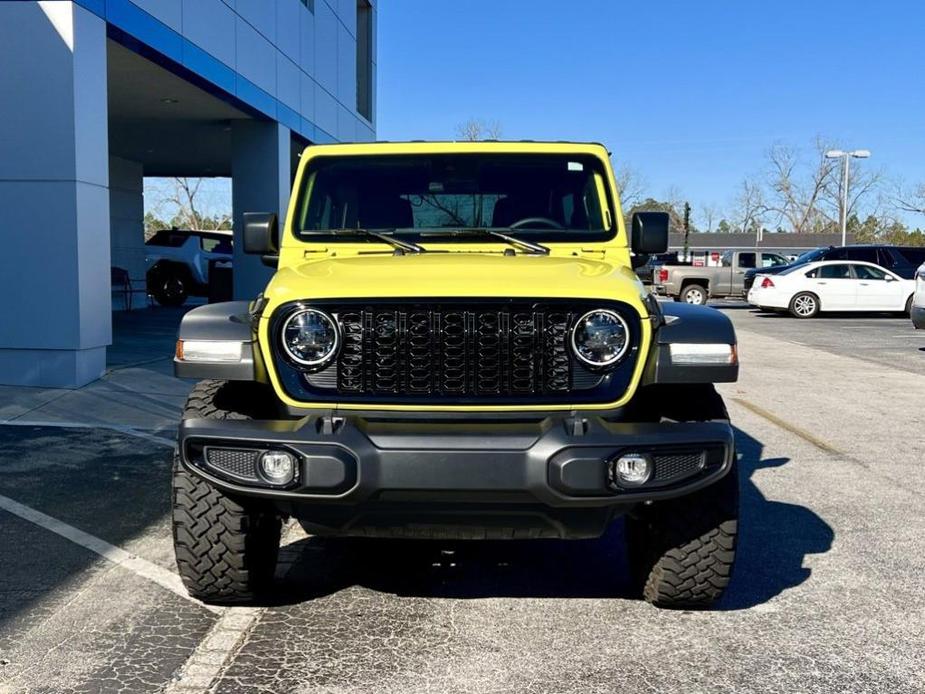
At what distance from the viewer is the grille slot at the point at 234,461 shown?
128 inches

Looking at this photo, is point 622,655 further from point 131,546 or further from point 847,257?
point 847,257

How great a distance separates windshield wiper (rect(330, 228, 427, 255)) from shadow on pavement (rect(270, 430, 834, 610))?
150 cm

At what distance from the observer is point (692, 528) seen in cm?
365

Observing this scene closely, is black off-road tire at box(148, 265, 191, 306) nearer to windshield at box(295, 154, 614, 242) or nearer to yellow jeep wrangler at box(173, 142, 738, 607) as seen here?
windshield at box(295, 154, 614, 242)

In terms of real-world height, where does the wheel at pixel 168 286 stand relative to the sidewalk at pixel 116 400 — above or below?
above

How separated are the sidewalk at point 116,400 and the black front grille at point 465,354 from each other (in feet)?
14.6

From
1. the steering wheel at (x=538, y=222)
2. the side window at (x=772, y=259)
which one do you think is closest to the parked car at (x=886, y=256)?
the side window at (x=772, y=259)

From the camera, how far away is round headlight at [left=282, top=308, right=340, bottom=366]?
3.41m

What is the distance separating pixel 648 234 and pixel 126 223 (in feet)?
64.1

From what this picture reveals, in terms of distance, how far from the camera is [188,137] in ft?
63.3

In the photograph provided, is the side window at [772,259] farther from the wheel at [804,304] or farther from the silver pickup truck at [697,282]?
the wheel at [804,304]

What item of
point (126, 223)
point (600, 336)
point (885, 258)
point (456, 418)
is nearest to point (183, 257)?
point (126, 223)

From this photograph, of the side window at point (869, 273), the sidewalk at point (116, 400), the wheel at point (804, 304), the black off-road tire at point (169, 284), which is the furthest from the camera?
the black off-road tire at point (169, 284)

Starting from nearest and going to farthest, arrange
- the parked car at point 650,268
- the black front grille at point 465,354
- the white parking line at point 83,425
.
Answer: the black front grille at point 465,354, the parked car at point 650,268, the white parking line at point 83,425
